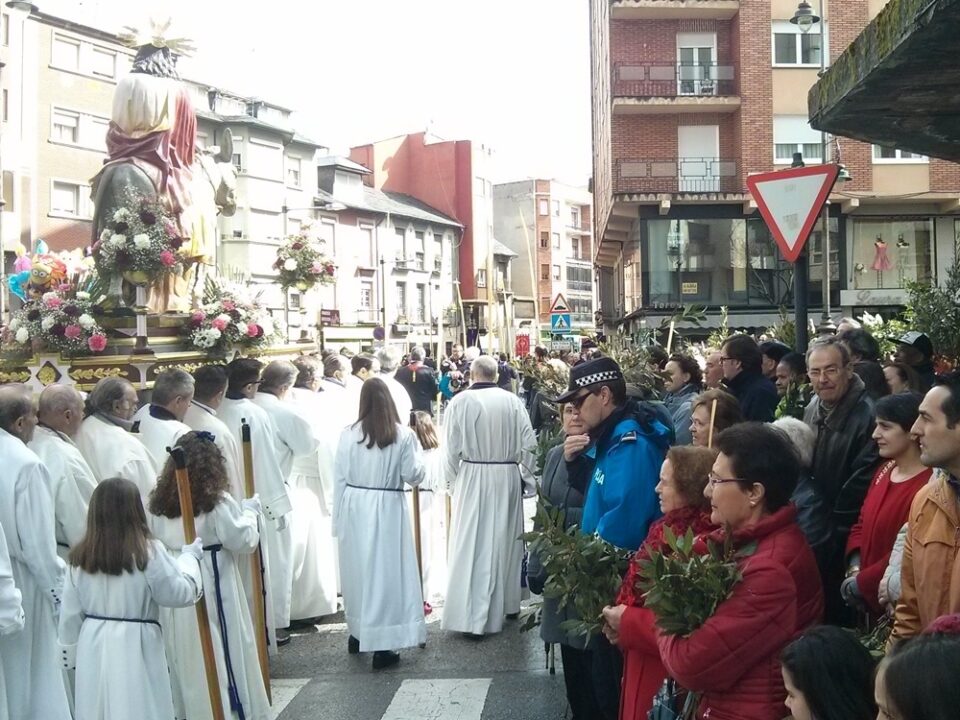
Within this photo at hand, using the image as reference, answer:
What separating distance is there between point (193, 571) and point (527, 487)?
4.00 m

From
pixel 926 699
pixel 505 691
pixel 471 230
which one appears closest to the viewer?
pixel 926 699

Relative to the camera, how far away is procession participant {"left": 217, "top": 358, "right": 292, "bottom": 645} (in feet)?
25.2

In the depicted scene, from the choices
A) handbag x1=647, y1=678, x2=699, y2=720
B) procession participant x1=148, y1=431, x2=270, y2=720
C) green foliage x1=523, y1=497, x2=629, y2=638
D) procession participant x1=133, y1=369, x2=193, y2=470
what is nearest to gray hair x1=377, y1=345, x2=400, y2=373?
procession participant x1=133, y1=369, x2=193, y2=470

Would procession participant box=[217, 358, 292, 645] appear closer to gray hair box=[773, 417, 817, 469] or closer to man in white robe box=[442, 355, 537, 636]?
man in white robe box=[442, 355, 537, 636]

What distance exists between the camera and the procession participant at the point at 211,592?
555 cm

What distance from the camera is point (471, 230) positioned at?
6431cm

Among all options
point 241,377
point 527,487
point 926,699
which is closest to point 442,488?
point 527,487

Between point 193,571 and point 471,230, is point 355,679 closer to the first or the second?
point 193,571

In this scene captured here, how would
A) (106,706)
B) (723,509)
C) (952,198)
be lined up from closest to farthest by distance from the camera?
(723,509)
(106,706)
(952,198)

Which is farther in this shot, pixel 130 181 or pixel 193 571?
pixel 130 181

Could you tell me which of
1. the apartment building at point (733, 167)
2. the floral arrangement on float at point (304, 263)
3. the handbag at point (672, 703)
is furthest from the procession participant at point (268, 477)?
the apartment building at point (733, 167)

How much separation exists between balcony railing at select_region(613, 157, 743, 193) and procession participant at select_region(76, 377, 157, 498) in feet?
80.1

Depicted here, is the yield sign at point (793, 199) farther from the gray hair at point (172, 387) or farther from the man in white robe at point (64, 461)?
the man in white robe at point (64, 461)

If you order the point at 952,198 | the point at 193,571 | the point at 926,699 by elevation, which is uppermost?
the point at 952,198
